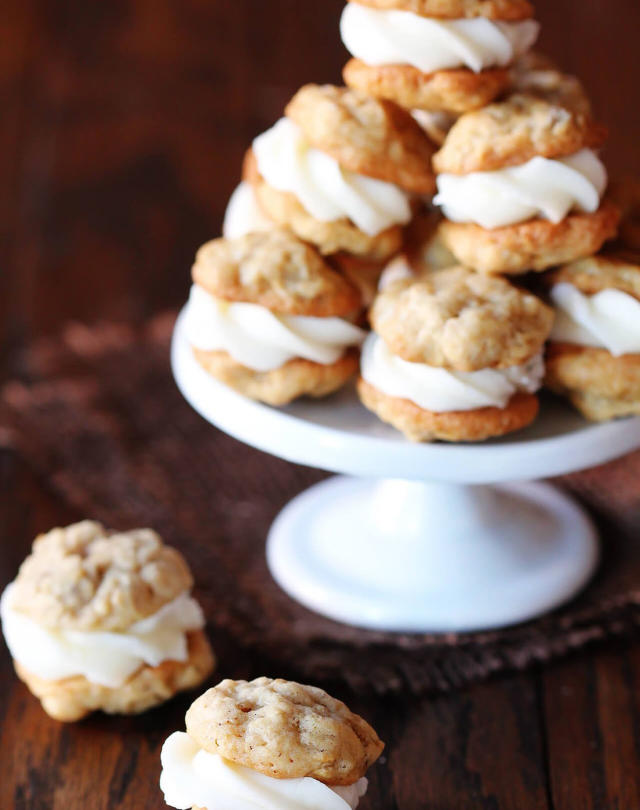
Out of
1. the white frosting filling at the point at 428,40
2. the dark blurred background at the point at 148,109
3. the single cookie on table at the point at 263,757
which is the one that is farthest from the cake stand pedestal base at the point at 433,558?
the dark blurred background at the point at 148,109

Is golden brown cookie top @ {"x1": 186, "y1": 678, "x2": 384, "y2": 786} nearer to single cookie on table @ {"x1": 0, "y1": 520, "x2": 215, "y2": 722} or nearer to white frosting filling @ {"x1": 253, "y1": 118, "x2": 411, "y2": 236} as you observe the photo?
single cookie on table @ {"x1": 0, "y1": 520, "x2": 215, "y2": 722}

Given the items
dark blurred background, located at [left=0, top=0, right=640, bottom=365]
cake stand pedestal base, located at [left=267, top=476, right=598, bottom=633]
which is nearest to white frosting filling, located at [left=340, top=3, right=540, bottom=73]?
cake stand pedestal base, located at [left=267, top=476, right=598, bottom=633]

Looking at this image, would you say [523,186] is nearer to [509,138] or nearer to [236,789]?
[509,138]

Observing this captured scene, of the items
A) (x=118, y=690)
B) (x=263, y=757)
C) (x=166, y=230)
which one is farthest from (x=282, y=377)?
(x=166, y=230)

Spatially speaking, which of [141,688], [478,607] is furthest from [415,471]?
[141,688]

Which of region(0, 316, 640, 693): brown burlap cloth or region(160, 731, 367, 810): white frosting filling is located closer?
region(160, 731, 367, 810): white frosting filling

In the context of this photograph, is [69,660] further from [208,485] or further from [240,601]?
[208,485]
